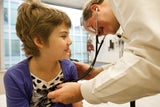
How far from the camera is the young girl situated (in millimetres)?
1055

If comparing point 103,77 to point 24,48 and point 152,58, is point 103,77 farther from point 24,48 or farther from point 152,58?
point 24,48

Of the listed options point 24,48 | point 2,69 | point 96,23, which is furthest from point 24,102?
point 2,69

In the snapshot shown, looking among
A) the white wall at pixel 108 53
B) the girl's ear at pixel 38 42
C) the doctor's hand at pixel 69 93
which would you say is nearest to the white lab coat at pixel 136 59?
the doctor's hand at pixel 69 93

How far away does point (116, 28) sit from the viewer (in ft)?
4.02

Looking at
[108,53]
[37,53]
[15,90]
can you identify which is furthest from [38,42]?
[108,53]

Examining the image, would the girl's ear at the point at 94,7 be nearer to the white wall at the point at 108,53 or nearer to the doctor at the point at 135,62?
the doctor at the point at 135,62

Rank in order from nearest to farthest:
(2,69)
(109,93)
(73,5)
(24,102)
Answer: (109,93) < (24,102) < (2,69) < (73,5)

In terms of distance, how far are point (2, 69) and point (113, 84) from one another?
2.63 metres

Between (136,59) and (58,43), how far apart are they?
477 millimetres

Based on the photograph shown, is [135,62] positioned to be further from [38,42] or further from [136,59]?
[38,42]

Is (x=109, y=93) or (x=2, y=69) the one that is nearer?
(x=109, y=93)

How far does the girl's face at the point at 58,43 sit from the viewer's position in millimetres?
1092

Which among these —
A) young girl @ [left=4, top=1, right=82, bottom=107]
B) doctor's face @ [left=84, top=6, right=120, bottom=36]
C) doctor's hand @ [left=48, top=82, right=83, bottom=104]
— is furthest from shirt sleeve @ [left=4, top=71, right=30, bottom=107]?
doctor's face @ [left=84, top=6, right=120, bottom=36]

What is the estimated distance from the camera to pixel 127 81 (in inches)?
29.9
